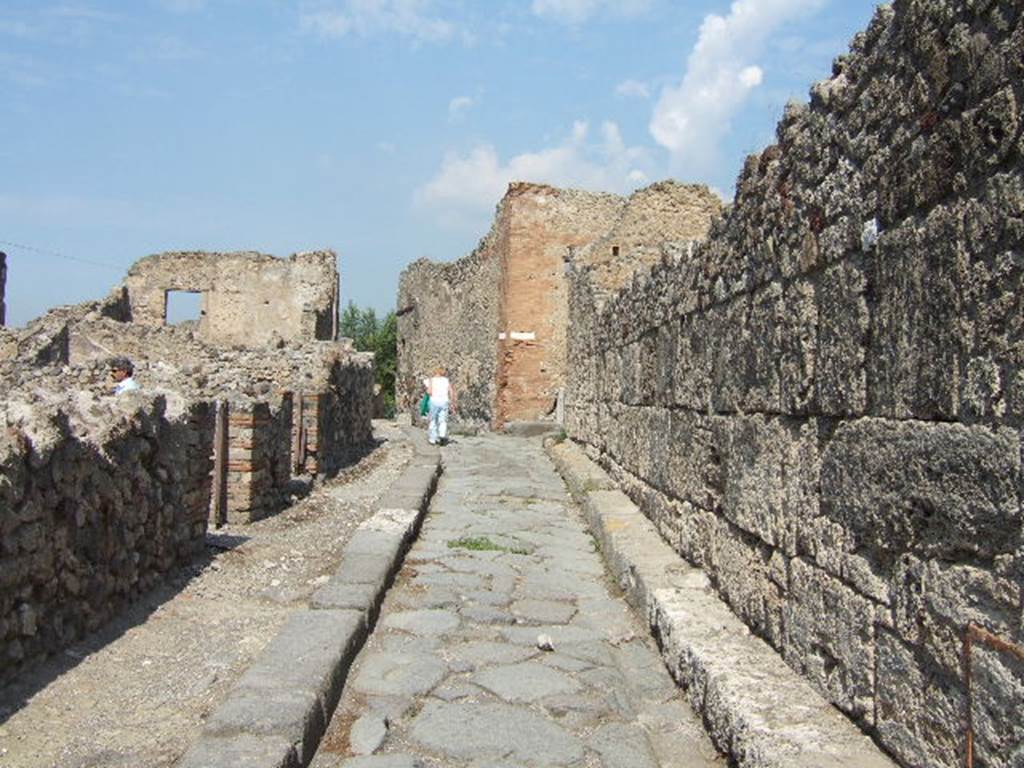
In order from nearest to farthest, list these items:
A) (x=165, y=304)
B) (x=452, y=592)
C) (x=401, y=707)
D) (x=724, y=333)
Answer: (x=401, y=707) → (x=724, y=333) → (x=452, y=592) → (x=165, y=304)

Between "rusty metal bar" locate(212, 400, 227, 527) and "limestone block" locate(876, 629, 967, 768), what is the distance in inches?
203

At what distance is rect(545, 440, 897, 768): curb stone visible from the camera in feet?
8.97

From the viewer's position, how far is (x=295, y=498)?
27.0 feet

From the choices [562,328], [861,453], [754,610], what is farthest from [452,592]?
[562,328]

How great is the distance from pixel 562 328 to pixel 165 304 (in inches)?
418

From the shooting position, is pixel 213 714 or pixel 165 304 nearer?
pixel 213 714

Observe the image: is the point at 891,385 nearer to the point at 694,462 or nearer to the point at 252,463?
the point at 694,462

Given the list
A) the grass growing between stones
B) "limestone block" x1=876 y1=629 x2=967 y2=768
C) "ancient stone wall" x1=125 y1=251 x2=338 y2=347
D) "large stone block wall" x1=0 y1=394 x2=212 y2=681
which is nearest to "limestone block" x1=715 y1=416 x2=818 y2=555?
"limestone block" x1=876 y1=629 x2=967 y2=768

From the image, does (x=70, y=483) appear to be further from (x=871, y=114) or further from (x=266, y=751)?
(x=871, y=114)

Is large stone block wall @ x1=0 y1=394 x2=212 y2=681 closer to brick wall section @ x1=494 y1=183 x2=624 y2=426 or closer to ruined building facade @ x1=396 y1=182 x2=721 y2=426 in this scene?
ruined building facade @ x1=396 y1=182 x2=721 y2=426

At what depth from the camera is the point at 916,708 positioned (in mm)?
2484

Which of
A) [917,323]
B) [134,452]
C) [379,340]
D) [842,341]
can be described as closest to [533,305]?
[134,452]

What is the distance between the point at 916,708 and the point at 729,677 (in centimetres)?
94

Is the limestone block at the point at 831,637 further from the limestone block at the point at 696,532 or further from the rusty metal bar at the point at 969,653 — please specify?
the limestone block at the point at 696,532
